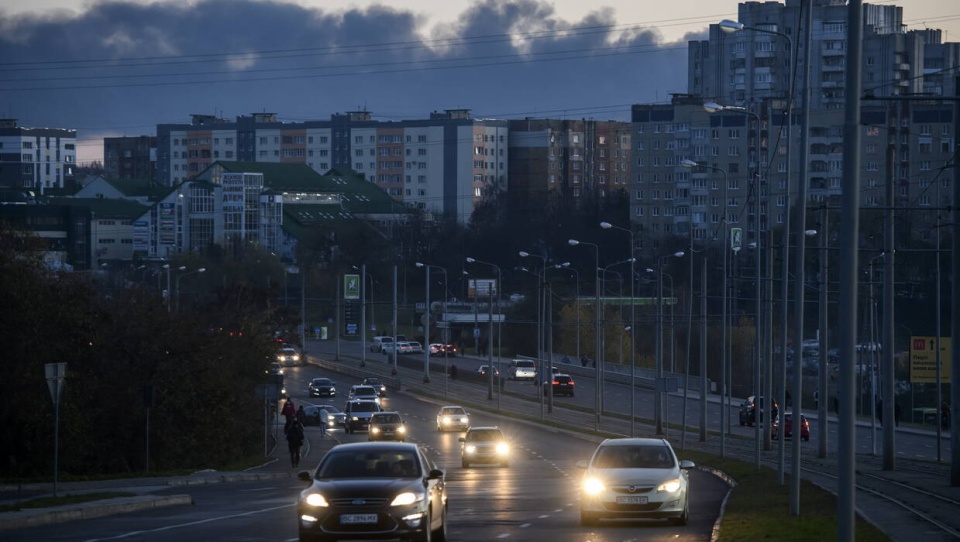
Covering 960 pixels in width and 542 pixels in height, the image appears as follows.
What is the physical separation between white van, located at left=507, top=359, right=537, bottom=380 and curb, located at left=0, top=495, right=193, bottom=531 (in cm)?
7995

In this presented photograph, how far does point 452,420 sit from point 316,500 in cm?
5295

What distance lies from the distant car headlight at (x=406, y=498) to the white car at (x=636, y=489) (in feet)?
19.3

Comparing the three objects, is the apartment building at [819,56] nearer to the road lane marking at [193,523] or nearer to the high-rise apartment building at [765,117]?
the high-rise apartment building at [765,117]

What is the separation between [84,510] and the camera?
84.1ft

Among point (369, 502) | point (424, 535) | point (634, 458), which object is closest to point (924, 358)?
point (634, 458)

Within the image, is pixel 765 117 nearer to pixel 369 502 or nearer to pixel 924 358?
pixel 924 358

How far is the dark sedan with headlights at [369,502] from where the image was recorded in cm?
1758

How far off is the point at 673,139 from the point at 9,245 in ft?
434

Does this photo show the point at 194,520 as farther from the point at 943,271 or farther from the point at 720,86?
the point at 720,86

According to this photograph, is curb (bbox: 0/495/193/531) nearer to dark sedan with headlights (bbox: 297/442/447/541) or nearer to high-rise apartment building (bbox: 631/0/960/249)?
dark sedan with headlights (bbox: 297/442/447/541)

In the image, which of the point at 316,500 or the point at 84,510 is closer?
the point at 316,500

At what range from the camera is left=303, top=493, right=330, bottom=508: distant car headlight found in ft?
58.2

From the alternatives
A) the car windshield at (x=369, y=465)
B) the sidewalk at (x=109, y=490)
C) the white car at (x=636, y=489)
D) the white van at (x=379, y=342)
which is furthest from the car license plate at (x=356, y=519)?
the white van at (x=379, y=342)

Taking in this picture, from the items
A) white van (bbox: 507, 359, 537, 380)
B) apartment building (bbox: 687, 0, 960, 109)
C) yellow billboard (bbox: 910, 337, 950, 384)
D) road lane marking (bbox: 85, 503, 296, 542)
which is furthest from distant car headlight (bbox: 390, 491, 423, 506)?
apartment building (bbox: 687, 0, 960, 109)
